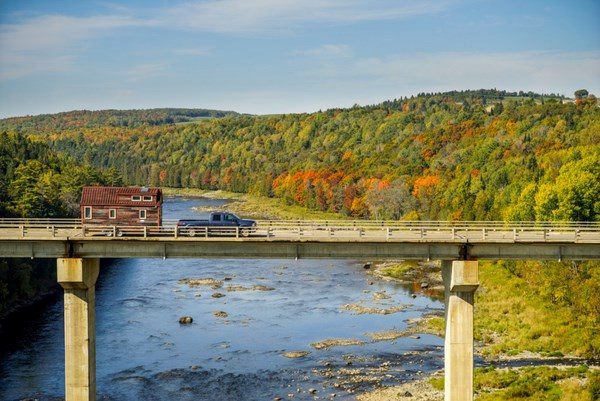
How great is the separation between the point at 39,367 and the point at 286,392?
2577cm

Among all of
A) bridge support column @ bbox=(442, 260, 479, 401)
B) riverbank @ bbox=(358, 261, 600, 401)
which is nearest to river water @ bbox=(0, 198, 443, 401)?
riverbank @ bbox=(358, 261, 600, 401)

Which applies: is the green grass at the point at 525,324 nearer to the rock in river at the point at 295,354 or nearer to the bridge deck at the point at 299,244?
the rock in river at the point at 295,354

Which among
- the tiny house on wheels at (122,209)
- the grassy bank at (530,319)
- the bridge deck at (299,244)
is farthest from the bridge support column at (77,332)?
the grassy bank at (530,319)

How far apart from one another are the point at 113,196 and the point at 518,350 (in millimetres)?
45871

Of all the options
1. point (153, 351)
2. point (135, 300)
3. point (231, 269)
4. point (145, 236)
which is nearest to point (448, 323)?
point (145, 236)

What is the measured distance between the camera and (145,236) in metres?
61.6

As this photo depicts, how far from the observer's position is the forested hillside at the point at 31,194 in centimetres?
10531

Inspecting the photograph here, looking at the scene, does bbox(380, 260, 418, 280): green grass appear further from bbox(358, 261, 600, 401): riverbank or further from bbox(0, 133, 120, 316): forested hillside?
bbox(0, 133, 120, 316): forested hillside

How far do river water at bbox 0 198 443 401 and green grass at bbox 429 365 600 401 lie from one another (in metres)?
7.07

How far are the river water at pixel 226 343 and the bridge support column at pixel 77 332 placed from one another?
11898 millimetres

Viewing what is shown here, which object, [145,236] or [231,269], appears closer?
[145,236]

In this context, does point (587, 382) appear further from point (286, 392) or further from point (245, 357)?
point (245, 357)

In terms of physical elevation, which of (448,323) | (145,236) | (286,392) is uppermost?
(145,236)

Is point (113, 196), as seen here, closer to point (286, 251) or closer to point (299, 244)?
point (286, 251)
